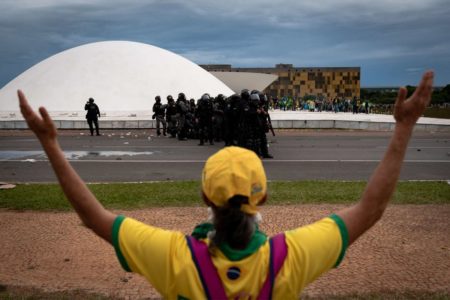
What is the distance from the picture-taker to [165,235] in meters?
1.76

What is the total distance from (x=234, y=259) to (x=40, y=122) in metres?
0.85

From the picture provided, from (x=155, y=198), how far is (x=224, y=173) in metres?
6.88

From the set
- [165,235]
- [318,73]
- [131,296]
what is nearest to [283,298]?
[165,235]

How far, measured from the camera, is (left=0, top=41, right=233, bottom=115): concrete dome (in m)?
40.6

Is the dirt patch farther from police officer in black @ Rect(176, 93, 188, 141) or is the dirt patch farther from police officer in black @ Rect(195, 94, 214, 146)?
police officer in black @ Rect(176, 93, 188, 141)

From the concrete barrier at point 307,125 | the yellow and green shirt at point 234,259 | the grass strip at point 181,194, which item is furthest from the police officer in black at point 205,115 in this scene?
the yellow and green shirt at point 234,259

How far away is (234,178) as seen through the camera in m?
1.63

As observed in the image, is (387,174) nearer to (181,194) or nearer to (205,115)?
(181,194)

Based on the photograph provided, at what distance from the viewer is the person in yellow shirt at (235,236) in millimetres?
1662

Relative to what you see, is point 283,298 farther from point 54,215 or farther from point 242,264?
point 54,215

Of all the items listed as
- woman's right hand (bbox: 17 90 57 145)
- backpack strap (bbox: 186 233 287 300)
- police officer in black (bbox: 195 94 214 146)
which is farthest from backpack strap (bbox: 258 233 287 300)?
police officer in black (bbox: 195 94 214 146)

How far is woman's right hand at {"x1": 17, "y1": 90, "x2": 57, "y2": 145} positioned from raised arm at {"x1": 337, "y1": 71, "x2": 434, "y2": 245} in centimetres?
110

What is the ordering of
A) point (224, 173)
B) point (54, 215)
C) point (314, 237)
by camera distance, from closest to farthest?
point (224, 173)
point (314, 237)
point (54, 215)

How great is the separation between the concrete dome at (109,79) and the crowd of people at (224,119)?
1807cm
